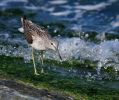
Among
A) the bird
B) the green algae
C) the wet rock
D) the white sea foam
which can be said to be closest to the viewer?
the wet rock

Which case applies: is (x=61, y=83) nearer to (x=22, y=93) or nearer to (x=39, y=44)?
(x=39, y=44)

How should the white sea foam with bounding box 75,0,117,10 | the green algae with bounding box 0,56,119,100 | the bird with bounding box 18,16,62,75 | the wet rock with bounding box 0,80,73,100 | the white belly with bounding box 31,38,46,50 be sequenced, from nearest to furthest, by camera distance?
1. the wet rock with bounding box 0,80,73,100
2. the green algae with bounding box 0,56,119,100
3. the bird with bounding box 18,16,62,75
4. the white belly with bounding box 31,38,46,50
5. the white sea foam with bounding box 75,0,117,10

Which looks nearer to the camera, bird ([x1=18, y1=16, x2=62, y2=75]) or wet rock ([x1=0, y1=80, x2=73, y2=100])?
wet rock ([x1=0, y1=80, x2=73, y2=100])

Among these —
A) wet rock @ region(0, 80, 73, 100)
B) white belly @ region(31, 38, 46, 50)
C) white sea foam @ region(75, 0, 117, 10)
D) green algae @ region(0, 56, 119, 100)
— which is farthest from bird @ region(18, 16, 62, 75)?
white sea foam @ region(75, 0, 117, 10)

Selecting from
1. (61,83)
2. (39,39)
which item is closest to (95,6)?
(39,39)

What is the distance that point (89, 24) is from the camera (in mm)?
22281

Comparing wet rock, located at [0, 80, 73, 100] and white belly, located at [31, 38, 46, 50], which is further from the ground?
white belly, located at [31, 38, 46, 50]

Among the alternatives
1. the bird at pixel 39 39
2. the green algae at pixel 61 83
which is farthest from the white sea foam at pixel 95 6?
the bird at pixel 39 39

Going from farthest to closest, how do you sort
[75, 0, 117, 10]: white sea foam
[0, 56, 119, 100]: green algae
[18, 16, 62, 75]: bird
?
[75, 0, 117, 10]: white sea foam, [18, 16, 62, 75]: bird, [0, 56, 119, 100]: green algae

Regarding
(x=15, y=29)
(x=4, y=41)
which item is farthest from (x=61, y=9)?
(x=4, y=41)

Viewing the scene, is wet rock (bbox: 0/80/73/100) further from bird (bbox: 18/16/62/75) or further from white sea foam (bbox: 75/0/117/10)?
white sea foam (bbox: 75/0/117/10)

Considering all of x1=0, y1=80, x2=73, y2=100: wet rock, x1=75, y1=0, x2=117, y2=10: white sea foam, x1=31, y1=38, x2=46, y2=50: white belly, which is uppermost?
x1=75, y1=0, x2=117, y2=10: white sea foam

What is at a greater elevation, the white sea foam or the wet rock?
the white sea foam

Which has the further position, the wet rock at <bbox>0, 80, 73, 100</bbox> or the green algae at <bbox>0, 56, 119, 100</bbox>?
the green algae at <bbox>0, 56, 119, 100</bbox>
